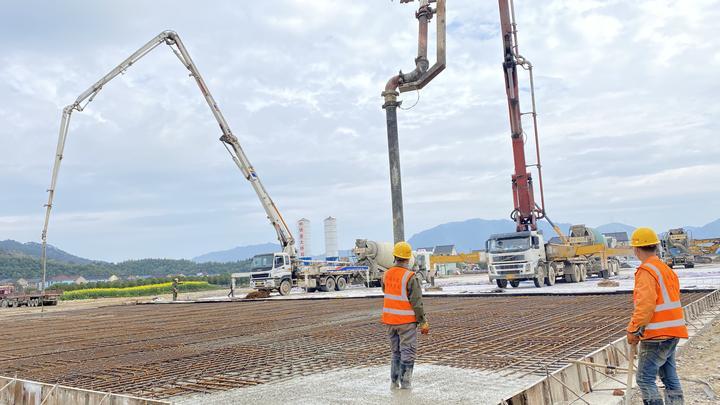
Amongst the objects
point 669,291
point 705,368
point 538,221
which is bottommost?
point 705,368

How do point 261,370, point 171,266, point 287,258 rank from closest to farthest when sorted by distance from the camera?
point 261,370 < point 287,258 < point 171,266

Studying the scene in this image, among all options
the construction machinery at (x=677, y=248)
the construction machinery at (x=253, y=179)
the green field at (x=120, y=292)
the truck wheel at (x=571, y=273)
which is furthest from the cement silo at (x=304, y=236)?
the construction machinery at (x=677, y=248)

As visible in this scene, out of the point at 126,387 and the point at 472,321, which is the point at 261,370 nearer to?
the point at 126,387

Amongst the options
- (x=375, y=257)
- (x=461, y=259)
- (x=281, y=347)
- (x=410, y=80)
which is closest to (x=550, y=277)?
(x=461, y=259)

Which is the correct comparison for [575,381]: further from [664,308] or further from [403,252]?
[403,252]

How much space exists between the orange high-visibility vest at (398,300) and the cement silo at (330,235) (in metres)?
33.1

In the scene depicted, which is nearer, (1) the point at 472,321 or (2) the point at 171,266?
(1) the point at 472,321

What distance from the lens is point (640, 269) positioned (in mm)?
4016

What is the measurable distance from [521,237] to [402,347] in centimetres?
1700

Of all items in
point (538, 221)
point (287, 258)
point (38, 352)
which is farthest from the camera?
point (287, 258)

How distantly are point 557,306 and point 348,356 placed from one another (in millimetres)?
7409

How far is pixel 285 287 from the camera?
27.1 meters

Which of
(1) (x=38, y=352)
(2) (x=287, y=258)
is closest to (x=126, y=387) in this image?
(1) (x=38, y=352)

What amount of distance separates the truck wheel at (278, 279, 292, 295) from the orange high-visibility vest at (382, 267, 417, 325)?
22.2m
